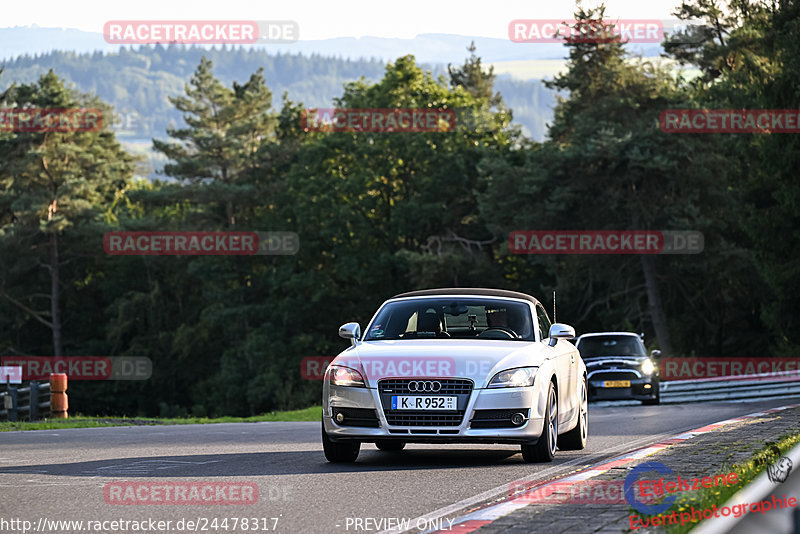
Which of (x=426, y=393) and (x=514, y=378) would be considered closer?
(x=426, y=393)

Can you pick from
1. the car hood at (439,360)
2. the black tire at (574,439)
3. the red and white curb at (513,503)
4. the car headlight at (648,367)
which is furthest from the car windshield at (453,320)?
the car headlight at (648,367)

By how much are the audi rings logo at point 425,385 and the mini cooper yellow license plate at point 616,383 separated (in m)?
16.8

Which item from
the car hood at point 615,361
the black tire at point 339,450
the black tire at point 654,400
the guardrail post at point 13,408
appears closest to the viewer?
the black tire at point 339,450

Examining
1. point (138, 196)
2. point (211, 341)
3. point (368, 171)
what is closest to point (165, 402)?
point (211, 341)

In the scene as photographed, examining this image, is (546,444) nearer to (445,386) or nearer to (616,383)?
(445,386)

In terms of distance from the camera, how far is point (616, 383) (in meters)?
27.8

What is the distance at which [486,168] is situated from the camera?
57.4 meters

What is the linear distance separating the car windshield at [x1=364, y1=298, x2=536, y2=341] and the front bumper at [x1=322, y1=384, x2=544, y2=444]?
4.05 feet

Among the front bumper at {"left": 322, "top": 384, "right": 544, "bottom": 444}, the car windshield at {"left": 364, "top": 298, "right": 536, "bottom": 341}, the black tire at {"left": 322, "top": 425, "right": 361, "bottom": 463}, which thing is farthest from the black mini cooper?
the front bumper at {"left": 322, "top": 384, "right": 544, "bottom": 444}

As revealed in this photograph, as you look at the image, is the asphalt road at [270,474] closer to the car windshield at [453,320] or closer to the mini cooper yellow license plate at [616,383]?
the car windshield at [453,320]

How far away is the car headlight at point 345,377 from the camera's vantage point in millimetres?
11750

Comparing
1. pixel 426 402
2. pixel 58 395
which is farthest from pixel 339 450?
pixel 58 395

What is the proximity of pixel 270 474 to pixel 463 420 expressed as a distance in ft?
5.95

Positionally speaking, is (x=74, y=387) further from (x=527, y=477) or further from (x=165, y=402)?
(x=527, y=477)
